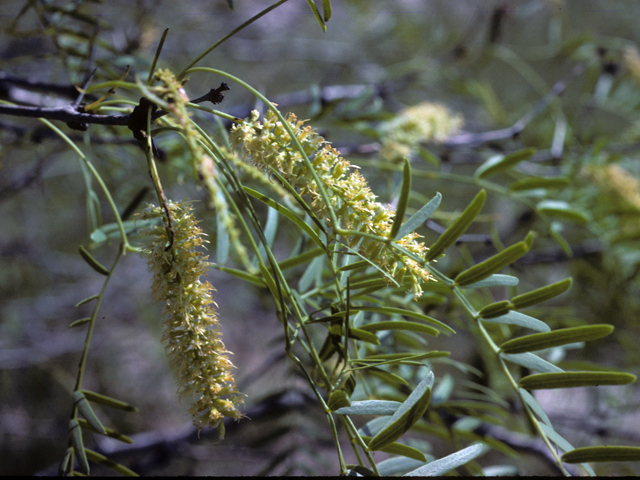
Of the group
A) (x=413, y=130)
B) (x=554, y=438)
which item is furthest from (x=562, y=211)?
(x=554, y=438)

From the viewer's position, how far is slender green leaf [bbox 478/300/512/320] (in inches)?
15.5

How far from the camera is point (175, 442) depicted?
1.03 meters

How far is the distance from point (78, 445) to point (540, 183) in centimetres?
67

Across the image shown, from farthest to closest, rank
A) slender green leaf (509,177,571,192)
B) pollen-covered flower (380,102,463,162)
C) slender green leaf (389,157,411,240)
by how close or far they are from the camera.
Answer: pollen-covered flower (380,102,463,162)
slender green leaf (509,177,571,192)
slender green leaf (389,157,411,240)

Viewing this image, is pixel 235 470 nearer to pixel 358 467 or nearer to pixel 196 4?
pixel 358 467

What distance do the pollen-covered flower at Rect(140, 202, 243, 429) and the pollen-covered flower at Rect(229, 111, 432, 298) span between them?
9 centimetres

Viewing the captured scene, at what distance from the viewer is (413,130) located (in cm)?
85

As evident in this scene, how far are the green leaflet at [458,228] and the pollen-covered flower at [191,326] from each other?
195 mm

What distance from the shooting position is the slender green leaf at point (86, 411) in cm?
37

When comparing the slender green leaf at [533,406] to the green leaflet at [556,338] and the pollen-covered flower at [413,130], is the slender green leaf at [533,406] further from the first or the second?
the pollen-covered flower at [413,130]

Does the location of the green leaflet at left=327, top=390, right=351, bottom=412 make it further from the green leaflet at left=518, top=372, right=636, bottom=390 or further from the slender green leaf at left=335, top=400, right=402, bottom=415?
the green leaflet at left=518, top=372, right=636, bottom=390

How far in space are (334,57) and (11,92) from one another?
1.67 metres

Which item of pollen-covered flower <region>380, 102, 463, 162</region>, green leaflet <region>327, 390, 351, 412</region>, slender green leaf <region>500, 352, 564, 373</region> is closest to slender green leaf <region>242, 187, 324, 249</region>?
green leaflet <region>327, 390, 351, 412</region>

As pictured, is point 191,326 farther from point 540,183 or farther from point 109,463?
point 540,183
